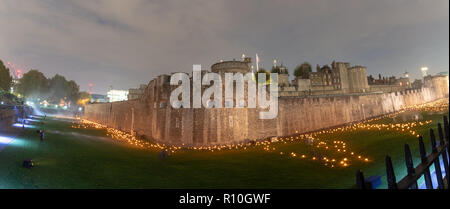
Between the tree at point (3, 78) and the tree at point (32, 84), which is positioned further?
the tree at point (32, 84)

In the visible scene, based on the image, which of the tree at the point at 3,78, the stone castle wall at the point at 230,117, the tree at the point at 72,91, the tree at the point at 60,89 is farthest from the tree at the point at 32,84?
the stone castle wall at the point at 230,117

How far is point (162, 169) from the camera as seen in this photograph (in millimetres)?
12320

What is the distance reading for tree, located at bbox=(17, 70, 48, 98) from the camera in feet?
230

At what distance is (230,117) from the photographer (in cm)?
2008

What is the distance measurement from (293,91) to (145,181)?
42938 millimetres

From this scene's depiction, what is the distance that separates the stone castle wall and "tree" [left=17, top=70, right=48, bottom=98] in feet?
184

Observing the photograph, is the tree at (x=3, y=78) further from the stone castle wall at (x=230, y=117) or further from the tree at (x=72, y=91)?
the stone castle wall at (x=230, y=117)

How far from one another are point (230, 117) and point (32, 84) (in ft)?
282

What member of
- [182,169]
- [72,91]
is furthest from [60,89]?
[182,169]

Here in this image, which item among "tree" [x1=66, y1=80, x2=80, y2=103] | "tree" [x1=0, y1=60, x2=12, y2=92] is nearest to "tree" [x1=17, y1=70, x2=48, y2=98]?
"tree" [x1=66, y1=80, x2=80, y2=103]

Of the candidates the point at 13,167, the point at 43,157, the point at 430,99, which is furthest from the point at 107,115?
the point at 430,99

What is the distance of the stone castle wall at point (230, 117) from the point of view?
19312 millimetres

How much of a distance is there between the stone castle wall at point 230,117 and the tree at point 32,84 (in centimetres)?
5609
